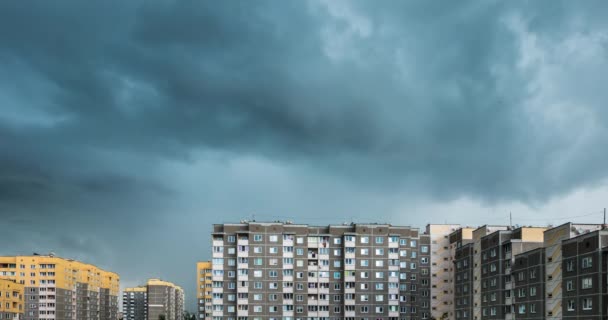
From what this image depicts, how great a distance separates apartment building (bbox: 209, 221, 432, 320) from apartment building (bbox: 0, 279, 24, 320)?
65.6 m

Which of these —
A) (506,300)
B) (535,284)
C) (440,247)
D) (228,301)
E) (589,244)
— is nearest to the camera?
(589,244)

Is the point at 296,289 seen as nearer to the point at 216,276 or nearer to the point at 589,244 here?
the point at 216,276

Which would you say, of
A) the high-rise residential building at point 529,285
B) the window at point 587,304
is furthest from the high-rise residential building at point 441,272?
the window at point 587,304

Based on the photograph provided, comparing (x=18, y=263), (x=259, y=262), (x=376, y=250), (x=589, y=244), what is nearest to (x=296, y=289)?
(x=259, y=262)

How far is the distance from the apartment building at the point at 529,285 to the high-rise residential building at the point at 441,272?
48754mm

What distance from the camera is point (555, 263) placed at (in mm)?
91688

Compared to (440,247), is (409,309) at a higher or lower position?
lower

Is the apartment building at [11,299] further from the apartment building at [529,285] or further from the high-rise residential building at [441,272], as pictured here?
the apartment building at [529,285]

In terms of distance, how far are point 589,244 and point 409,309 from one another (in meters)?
62.5

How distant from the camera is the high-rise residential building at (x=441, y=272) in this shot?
154500mm

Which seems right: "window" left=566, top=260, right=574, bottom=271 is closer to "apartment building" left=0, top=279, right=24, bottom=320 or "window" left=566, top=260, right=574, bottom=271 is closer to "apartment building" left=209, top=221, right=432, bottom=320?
"apartment building" left=209, top=221, right=432, bottom=320

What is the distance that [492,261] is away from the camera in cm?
11275

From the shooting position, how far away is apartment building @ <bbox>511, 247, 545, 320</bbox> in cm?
9594

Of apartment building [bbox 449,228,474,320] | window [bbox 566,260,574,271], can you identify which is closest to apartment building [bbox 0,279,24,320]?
apartment building [bbox 449,228,474,320]
